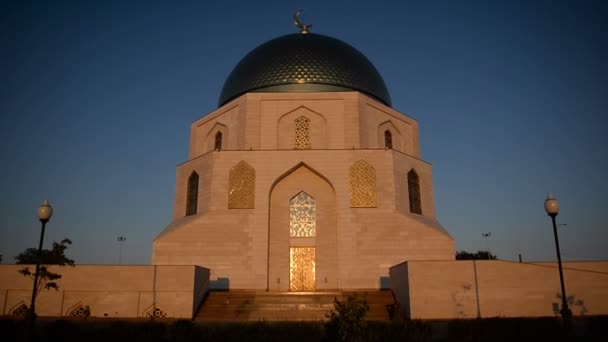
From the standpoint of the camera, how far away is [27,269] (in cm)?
1308

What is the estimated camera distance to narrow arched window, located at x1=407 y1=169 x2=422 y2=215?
1789cm

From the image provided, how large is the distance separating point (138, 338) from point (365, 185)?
10.2 metres

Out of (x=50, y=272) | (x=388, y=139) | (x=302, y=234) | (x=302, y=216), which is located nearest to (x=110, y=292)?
(x=50, y=272)

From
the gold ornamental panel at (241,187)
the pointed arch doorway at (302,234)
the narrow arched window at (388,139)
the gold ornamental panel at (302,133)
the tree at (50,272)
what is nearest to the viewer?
the tree at (50,272)

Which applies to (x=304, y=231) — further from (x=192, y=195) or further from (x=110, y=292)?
(x=110, y=292)

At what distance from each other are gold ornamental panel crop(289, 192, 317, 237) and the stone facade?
0.18 metres

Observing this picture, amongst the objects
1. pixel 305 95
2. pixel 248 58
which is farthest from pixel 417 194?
pixel 248 58

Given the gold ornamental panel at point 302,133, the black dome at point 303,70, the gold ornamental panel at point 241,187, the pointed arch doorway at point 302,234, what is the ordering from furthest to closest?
1. the black dome at point 303,70
2. the gold ornamental panel at point 302,133
3. the gold ornamental panel at point 241,187
4. the pointed arch doorway at point 302,234

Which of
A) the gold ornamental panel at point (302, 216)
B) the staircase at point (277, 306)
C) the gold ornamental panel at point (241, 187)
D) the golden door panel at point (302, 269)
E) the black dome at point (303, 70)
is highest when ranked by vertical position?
the black dome at point (303, 70)

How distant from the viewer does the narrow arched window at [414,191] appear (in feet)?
58.7

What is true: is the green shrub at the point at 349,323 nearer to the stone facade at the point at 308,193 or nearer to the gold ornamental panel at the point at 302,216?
the stone facade at the point at 308,193

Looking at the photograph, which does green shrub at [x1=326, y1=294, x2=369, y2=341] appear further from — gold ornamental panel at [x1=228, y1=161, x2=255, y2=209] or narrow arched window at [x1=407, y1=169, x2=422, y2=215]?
narrow arched window at [x1=407, y1=169, x2=422, y2=215]

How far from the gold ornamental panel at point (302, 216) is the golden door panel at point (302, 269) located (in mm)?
537

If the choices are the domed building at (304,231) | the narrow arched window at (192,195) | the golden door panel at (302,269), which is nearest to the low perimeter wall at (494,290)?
the domed building at (304,231)
